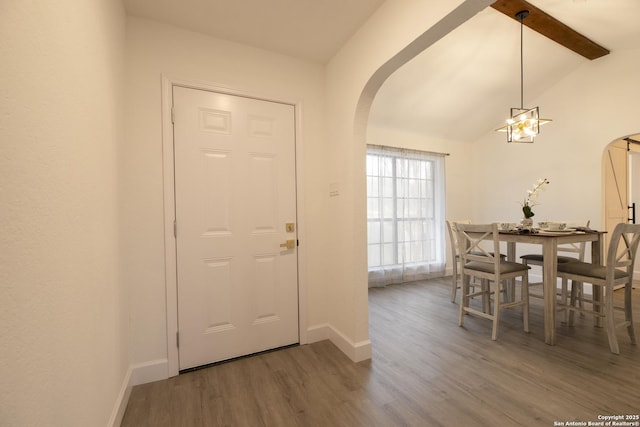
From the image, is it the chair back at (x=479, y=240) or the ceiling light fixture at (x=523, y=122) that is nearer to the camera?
the chair back at (x=479, y=240)

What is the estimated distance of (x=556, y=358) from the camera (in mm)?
2100

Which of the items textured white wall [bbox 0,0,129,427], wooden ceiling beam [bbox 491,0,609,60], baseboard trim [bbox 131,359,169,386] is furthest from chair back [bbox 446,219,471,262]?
textured white wall [bbox 0,0,129,427]

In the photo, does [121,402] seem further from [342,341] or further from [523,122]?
[523,122]

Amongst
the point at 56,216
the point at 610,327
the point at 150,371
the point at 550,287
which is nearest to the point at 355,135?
the point at 56,216

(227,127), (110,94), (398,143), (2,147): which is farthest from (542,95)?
(2,147)

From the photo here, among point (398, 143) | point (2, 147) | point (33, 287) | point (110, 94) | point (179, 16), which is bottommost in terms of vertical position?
point (33, 287)

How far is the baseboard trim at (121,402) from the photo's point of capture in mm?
1413

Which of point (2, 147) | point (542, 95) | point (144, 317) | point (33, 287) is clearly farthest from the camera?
point (542, 95)

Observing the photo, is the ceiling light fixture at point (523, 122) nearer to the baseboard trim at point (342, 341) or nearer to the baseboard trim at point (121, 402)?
the baseboard trim at point (342, 341)

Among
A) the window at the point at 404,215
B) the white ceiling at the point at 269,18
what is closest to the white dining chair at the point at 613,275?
the window at the point at 404,215

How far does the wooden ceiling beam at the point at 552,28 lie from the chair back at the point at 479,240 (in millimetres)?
2190

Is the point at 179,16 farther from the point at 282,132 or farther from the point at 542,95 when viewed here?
the point at 542,95

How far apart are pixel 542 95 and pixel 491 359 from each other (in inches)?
165

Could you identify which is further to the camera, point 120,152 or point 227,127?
point 227,127
